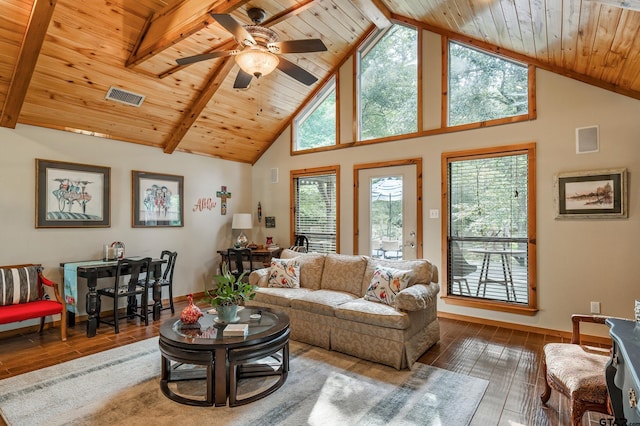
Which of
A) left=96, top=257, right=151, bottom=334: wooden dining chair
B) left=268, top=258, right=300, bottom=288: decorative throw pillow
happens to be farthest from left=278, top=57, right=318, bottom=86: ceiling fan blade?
left=96, top=257, right=151, bottom=334: wooden dining chair

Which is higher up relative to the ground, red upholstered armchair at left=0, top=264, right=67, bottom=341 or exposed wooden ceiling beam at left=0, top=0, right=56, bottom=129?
exposed wooden ceiling beam at left=0, top=0, right=56, bottom=129

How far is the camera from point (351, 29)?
5.18m

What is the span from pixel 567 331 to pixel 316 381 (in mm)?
3066

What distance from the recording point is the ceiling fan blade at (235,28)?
2580mm

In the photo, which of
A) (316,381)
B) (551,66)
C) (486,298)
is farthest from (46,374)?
(551,66)

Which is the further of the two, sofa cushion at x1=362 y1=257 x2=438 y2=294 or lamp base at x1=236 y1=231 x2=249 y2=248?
lamp base at x1=236 y1=231 x2=249 y2=248

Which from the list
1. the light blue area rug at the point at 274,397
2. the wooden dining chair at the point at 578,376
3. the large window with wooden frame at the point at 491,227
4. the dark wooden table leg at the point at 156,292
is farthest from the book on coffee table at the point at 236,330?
the large window with wooden frame at the point at 491,227

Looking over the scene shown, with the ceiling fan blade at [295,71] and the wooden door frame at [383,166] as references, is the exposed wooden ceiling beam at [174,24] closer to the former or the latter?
the ceiling fan blade at [295,71]

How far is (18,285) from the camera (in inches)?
151

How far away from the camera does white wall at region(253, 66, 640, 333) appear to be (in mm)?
3641

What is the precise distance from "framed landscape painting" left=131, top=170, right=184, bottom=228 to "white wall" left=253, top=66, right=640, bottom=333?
156 inches

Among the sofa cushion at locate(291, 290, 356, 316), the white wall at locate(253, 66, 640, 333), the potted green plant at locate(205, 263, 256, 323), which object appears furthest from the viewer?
the white wall at locate(253, 66, 640, 333)

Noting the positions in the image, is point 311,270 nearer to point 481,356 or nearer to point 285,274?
point 285,274

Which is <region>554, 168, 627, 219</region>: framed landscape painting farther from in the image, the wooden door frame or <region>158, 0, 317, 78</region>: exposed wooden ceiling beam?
<region>158, 0, 317, 78</region>: exposed wooden ceiling beam
